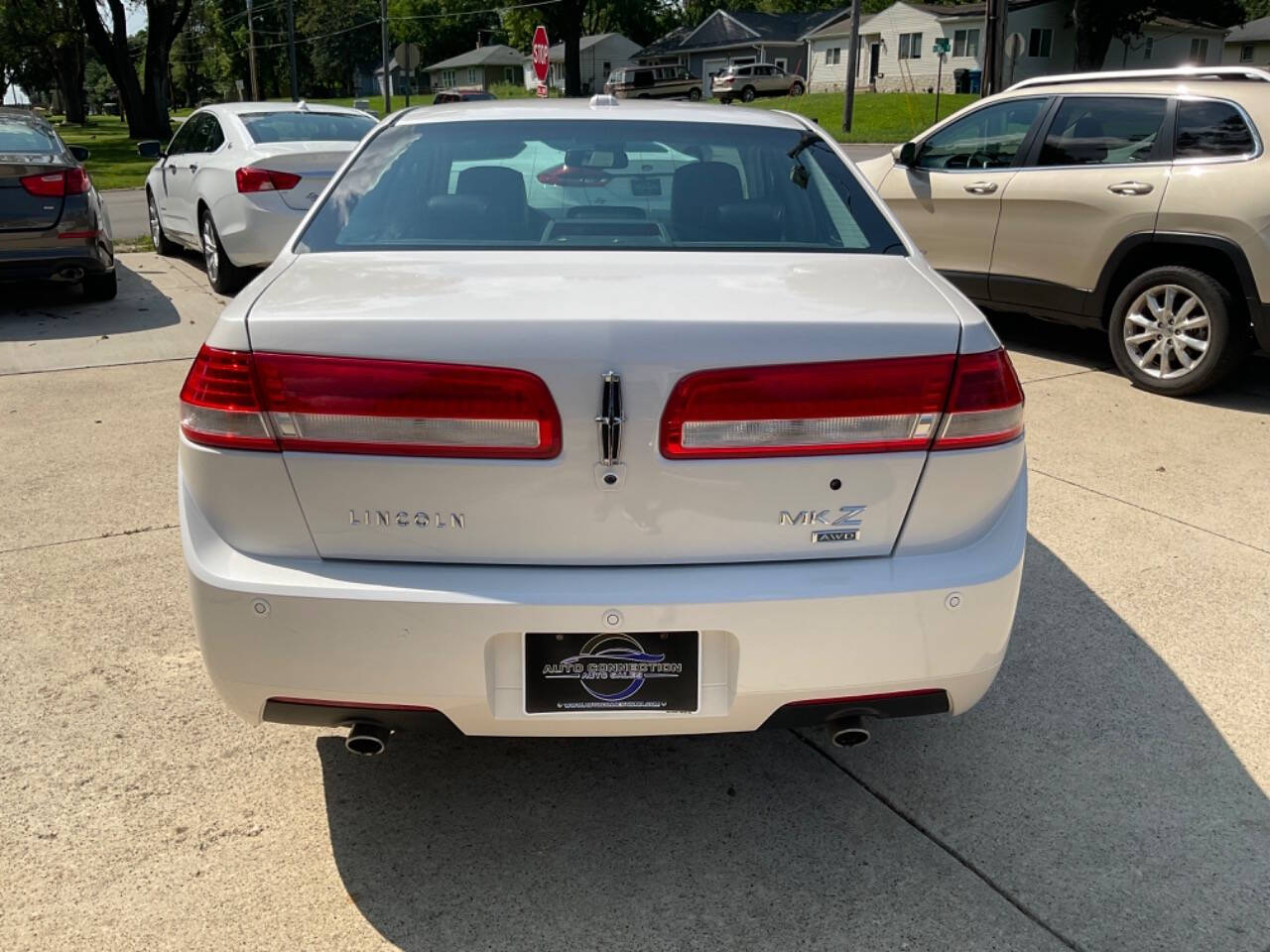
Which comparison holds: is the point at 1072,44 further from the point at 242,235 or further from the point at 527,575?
the point at 527,575

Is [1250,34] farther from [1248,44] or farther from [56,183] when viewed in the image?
[56,183]

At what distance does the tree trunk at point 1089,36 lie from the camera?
5144cm

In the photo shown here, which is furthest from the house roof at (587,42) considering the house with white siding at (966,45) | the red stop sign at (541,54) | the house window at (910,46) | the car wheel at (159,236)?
the car wheel at (159,236)

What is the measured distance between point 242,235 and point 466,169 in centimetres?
631

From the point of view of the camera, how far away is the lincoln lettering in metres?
2.29

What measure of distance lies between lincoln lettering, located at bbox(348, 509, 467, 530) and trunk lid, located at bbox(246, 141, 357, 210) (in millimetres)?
7169

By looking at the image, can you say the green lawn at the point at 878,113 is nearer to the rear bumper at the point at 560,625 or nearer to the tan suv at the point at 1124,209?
the tan suv at the point at 1124,209

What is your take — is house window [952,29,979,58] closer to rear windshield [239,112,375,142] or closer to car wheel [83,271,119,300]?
rear windshield [239,112,375,142]

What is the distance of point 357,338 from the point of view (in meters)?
2.27

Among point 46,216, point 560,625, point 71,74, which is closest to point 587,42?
point 71,74

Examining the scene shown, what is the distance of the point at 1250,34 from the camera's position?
66.2 metres

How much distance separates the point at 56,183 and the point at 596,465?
25.7 feet

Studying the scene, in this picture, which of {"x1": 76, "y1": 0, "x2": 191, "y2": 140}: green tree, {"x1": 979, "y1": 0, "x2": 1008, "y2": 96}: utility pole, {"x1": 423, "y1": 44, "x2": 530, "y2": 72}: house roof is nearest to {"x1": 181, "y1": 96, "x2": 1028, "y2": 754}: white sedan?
{"x1": 979, "y1": 0, "x2": 1008, "y2": 96}: utility pole

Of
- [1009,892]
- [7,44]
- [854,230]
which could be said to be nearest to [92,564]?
[854,230]
